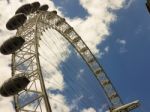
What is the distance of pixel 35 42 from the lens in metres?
51.7

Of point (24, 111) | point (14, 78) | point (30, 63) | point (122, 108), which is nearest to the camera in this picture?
point (14, 78)

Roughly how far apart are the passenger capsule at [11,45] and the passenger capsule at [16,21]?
15.7ft

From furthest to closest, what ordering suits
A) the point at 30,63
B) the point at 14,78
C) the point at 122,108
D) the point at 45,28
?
the point at 122,108 < the point at 45,28 < the point at 30,63 < the point at 14,78

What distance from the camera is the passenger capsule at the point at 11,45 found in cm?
4900

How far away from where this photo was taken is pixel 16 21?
5378 cm

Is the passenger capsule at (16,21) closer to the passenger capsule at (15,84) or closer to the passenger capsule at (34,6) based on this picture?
the passenger capsule at (34,6)

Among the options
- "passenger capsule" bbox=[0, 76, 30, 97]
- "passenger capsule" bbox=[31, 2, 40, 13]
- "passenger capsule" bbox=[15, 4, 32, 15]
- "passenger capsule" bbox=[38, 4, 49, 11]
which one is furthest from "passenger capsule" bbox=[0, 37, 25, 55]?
"passenger capsule" bbox=[38, 4, 49, 11]

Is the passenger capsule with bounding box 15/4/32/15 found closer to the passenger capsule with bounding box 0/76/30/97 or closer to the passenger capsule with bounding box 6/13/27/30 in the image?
the passenger capsule with bounding box 6/13/27/30

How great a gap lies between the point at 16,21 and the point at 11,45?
17.5 ft

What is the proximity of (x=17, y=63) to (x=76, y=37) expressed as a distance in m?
21.0

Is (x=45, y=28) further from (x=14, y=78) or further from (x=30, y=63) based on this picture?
(x=14, y=78)

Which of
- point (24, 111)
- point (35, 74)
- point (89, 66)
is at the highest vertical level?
point (89, 66)

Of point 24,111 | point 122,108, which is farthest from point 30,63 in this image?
point 122,108

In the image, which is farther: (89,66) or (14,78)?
(89,66)
